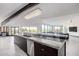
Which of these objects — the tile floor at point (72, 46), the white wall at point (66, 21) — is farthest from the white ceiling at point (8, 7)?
the tile floor at point (72, 46)

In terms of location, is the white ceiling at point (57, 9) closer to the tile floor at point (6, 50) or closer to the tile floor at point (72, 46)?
the tile floor at point (72, 46)

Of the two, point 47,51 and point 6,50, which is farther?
point 6,50

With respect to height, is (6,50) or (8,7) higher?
(8,7)

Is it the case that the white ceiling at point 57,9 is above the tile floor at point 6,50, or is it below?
above

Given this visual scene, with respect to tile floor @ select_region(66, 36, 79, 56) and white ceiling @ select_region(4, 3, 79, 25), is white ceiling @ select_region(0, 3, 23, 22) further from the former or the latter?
tile floor @ select_region(66, 36, 79, 56)

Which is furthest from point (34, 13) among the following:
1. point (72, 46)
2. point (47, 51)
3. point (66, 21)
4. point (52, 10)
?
point (72, 46)

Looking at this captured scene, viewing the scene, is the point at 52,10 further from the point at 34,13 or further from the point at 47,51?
the point at 47,51

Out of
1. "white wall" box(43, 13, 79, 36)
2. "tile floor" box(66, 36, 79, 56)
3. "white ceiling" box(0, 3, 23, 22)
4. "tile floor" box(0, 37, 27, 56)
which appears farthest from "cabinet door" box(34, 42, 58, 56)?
"white ceiling" box(0, 3, 23, 22)

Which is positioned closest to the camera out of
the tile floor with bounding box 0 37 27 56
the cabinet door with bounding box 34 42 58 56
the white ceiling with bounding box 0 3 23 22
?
the cabinet door with bounding box 34 42 58 56

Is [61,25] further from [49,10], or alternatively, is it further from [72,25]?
[49,10]


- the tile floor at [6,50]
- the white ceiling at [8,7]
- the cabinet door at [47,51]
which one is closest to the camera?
the cabinet door at [47,51]

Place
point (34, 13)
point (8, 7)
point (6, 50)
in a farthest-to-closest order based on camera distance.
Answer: point (6, 50), point (8, 7), point (34, 13)

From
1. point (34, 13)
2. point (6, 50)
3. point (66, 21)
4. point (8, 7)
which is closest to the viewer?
point (66, 21)

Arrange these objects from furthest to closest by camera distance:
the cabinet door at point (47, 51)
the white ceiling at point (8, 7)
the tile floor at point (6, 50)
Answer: the tile floor at point (6, 50) < the white ceiling at point (8, 7) < the cabinet door at point (47, 51)
